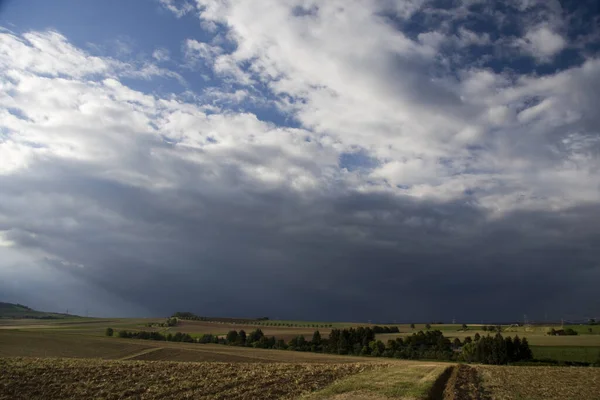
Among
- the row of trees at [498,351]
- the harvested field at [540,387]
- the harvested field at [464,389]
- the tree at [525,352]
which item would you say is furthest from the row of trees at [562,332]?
the harvested field at [464,389]

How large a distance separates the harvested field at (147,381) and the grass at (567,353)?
6838cm

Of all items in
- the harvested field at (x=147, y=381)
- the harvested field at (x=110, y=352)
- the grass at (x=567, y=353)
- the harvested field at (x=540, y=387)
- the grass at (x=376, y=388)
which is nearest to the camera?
the grass at (x=376, y=388)

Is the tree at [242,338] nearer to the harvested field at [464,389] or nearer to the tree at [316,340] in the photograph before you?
the tree at [316,340]

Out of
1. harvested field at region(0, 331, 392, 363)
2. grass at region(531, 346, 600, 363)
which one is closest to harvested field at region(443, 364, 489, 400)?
harvested field at region(0, 331, 392, 363)

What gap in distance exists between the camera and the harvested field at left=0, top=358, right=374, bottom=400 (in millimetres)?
25844

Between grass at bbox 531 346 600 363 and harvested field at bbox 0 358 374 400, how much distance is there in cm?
6838

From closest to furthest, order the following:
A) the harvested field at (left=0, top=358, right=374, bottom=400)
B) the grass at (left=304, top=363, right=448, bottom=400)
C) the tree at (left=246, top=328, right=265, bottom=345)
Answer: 1. the grass at (left=304, top=363, right=448, bottom=400)
2. the harvested field at (left=0, top=358, right=374, bottom=400)
3. the tree at (left=246, top=328, right=265, bottom=345)

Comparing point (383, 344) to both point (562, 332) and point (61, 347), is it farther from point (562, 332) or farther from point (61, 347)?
point (61, 347)

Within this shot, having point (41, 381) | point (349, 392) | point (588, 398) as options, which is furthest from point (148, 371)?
point (588, 398)

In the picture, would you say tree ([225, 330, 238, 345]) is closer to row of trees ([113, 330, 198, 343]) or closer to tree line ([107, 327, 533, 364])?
tree line ([107, 327, 533, 364])

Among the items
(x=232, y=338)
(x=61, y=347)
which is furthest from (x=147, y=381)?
(x=232, y=338)

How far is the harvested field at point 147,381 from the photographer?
25.8 meters

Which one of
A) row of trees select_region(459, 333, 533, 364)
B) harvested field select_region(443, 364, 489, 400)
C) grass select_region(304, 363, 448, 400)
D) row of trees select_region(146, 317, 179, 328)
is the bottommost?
row of trees select_region(459, 333, 533, 364)

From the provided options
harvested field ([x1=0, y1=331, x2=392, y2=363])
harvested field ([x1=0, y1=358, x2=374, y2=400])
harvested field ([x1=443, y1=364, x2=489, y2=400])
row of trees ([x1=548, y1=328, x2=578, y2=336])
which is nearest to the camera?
harvested field ([x1=0, y1=358, x2=374, y2=400])
